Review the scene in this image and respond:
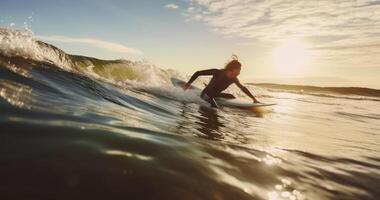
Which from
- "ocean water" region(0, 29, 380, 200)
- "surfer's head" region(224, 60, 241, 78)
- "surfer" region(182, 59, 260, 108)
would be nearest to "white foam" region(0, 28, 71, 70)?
"ocean water" region(0, 29, 380, 200)

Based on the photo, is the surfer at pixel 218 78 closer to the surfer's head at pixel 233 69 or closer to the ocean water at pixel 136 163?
the surfer's head at pixel 233 69

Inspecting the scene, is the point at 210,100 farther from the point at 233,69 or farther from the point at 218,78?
the point at 233,69

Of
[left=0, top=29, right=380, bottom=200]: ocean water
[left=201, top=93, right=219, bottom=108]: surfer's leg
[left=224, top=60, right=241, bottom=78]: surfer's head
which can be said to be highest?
[left=224, top=60, right=241, bottom=78]: surfer's head

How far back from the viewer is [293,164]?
11.0 ft

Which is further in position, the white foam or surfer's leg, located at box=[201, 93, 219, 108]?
surfer's leg, located at box=[201, 93, 219, 108]

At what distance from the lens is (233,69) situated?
1061 centimetres

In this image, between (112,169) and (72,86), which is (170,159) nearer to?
(112,169)

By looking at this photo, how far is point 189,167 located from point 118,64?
22.2 metres

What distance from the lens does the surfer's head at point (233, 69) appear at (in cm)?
1054

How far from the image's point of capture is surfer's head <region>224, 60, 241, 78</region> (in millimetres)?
10539

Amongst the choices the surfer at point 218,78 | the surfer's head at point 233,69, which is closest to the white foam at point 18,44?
the surfer at point 218,78

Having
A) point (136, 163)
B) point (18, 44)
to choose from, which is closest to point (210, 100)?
point (18, 44)

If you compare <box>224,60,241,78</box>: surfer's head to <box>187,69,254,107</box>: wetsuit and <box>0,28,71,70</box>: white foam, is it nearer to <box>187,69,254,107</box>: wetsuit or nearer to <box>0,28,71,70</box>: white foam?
<box>187,69,254,107</box>: wetsuit

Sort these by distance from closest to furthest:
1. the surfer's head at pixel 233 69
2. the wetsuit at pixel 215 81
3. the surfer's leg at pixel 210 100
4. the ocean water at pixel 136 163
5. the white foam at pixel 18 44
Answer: the ocean water at pixel 136 163 → the white foam at pixel 18 44 → the surfer's leg at pixel 210 100 → the surfer's head at pixel 233 69 → the wetsuit at pixel 215 81
